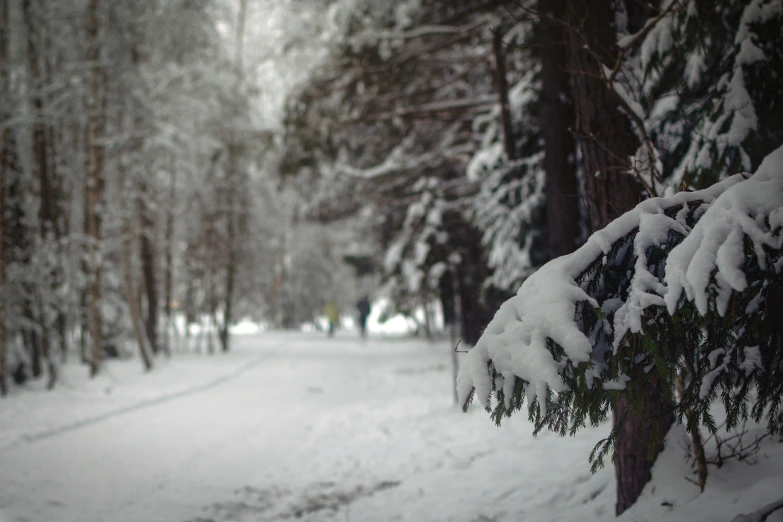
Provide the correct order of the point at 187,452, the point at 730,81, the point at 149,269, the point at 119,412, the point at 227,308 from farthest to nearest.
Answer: the point at 227,308 → the point at 149,269 → the point at 119,412 → the point at 187,452 → the point at 730,81

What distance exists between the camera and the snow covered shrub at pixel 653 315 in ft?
6.04

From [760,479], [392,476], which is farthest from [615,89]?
[392,476]

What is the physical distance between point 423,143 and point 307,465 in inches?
287

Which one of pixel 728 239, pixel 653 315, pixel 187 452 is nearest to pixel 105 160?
pixel 187 452

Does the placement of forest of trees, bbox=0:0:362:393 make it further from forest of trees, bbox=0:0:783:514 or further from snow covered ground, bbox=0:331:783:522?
snow covered ground, bbox=0:331:783:522

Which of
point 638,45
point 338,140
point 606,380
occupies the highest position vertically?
point 338,140

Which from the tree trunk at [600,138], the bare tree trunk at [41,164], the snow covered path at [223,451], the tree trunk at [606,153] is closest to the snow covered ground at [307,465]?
the snow covered path at [223,451]

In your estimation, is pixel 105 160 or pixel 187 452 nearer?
pixel 187 452

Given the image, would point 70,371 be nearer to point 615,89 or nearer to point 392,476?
point 392,476

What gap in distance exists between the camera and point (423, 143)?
425 inches

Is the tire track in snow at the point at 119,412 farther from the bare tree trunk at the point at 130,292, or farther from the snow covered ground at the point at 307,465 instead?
the bare tree trunk at the point at 130,292

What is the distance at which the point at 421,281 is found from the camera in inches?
410

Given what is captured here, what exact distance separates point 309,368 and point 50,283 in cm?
614

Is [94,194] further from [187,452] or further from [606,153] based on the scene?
[606,153]
